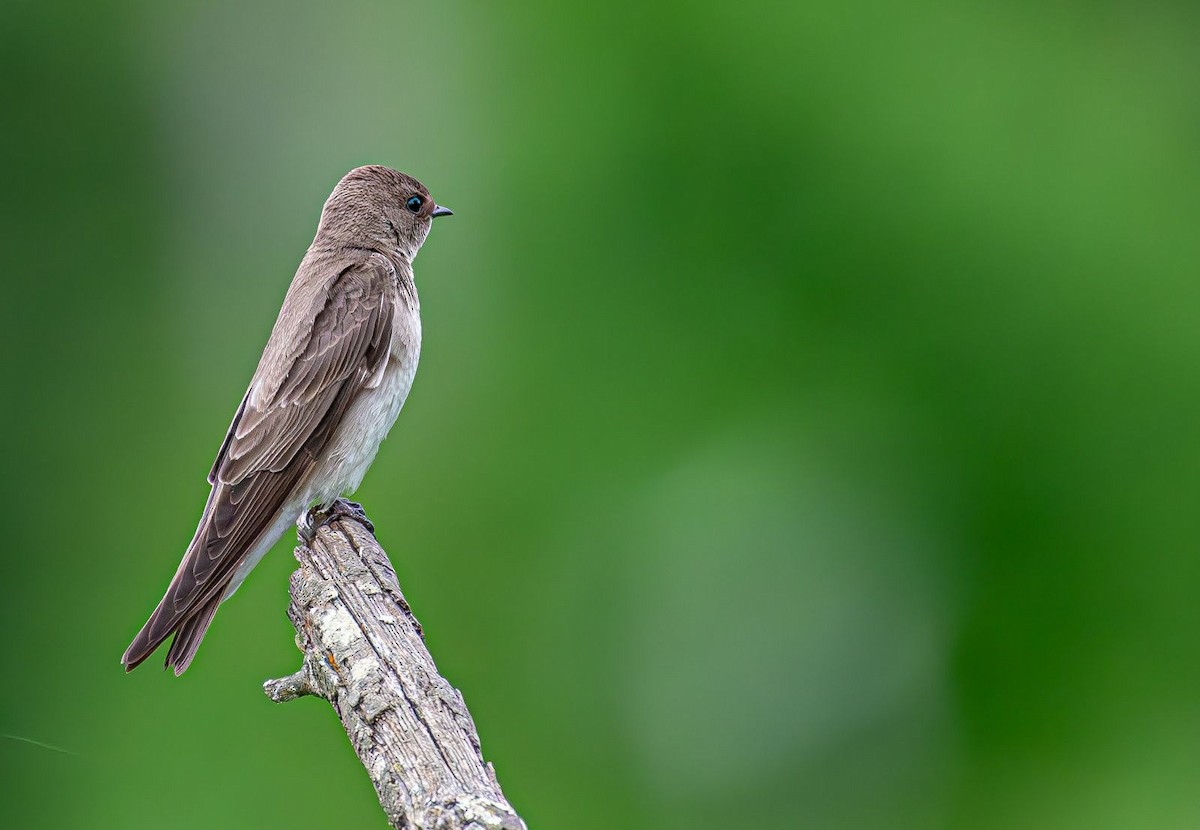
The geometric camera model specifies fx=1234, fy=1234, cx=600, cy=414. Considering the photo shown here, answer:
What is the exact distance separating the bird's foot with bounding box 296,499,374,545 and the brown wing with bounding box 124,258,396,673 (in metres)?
0.11

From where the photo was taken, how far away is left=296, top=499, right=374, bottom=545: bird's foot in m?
3.91

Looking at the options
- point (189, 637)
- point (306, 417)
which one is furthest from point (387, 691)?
point (306, 417)

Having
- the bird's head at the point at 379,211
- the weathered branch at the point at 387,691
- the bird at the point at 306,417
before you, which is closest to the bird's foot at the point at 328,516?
the bird at the point at 306,417

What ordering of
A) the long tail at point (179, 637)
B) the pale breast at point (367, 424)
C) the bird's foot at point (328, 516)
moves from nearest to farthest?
the long tail at point (179, 637) < the bird's foot at point (328, 516) < the pale breast at point (367, 424)

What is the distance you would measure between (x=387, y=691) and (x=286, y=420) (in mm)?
1687

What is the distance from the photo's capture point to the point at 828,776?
6113 mm

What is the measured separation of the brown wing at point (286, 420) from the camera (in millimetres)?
3955

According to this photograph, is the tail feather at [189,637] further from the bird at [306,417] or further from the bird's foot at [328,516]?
the bird's foot at [328,516]

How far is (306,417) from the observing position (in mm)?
4285

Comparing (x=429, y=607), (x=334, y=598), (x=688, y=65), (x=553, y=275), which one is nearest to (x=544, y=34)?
(x=688, y=65)

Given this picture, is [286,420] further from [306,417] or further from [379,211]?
[379,211]

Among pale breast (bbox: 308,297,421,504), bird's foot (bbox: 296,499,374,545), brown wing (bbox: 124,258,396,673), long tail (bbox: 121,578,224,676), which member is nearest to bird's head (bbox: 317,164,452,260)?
brown wing (bbox: 124,258,396,673)

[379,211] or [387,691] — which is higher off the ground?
[379,211]

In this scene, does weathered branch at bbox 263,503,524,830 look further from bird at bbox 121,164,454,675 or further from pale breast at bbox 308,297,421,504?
pale breast at bbox 308,297,421,504
